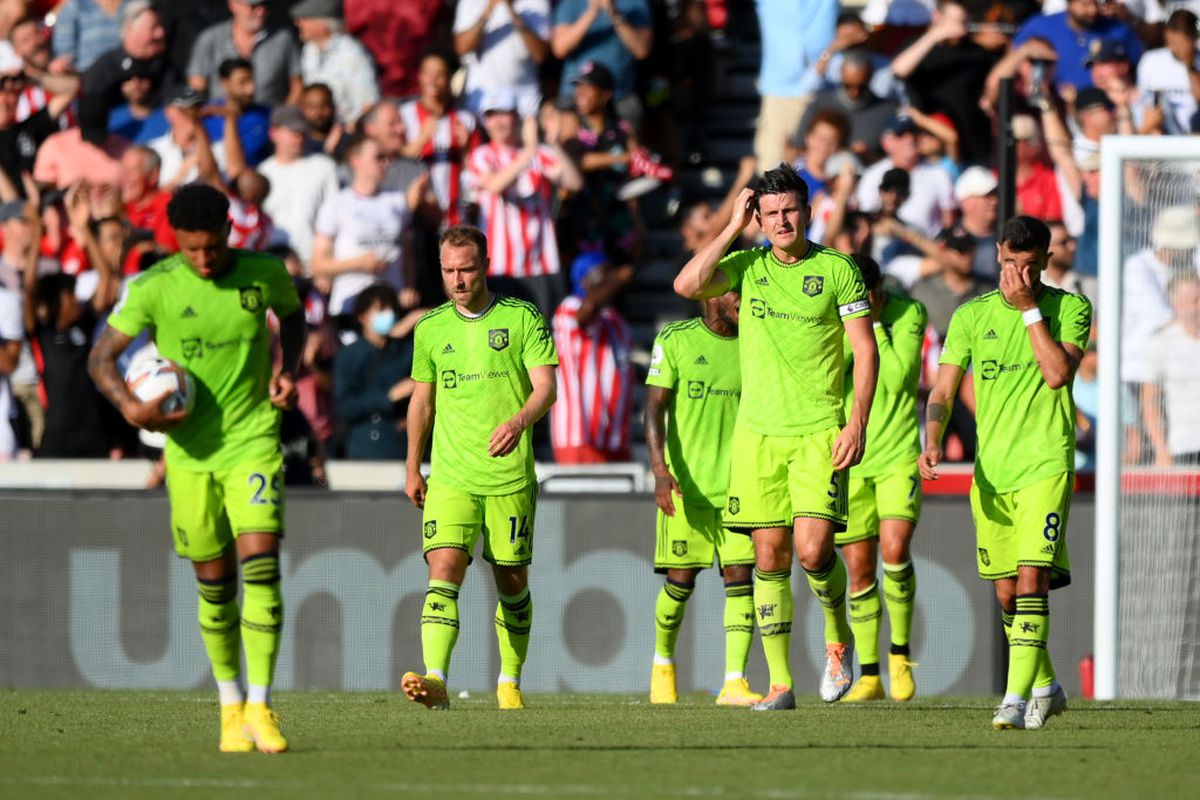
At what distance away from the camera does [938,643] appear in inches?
594

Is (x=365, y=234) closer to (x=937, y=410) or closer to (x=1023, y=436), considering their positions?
(x=937, y=410)

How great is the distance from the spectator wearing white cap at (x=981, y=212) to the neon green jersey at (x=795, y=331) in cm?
624

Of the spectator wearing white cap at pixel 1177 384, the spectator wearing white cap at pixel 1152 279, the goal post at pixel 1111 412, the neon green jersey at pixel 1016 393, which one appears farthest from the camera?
the spectator wearing white cap at pixel 1152 279

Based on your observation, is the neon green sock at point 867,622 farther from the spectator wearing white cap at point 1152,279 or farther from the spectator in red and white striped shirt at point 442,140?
the spectator in red and white striped shirt at point 442,140

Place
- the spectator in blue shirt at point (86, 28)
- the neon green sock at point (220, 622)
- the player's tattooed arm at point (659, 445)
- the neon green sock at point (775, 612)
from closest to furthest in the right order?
the neon green sock at point (220, 622)
the neon green sock at point (775, 612)
the player's tattooed arm at point (659, 445)
the spectator in blue shirt at point (86, 28)

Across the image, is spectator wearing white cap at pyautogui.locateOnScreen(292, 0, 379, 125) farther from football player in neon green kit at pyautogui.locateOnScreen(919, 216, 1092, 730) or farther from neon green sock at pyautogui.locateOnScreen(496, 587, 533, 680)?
football player in neon green kit at pyautogui.locateOnScreen(919, 216, 1092, 730)

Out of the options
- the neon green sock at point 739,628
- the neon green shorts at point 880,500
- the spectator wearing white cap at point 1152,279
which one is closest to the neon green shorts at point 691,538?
the neon green sock at point 739,628

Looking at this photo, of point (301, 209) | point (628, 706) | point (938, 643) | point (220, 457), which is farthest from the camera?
point (301, 209)

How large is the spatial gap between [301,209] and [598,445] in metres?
3.29

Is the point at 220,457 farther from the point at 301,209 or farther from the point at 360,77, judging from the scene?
the point at 360,77

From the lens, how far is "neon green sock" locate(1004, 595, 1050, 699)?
10195 millimetres

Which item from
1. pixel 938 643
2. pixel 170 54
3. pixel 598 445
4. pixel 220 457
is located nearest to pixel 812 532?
pixel 220 457

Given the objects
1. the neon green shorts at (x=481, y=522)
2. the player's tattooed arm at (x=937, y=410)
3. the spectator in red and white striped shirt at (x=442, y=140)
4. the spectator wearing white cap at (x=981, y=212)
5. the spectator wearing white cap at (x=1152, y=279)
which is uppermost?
the spectator in red and white striped shirt at (x=442, y=140)

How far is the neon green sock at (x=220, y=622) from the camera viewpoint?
9156 mm
